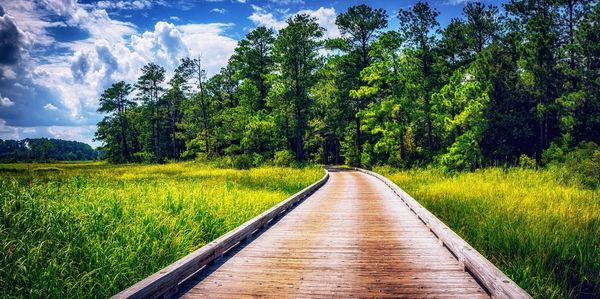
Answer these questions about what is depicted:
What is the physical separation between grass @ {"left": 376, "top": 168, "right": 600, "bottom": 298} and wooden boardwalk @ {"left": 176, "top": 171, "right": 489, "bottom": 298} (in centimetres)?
97

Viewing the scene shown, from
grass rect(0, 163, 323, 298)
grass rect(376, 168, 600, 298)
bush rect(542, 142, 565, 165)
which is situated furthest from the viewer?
bush rect(542, 142, 565, 165)

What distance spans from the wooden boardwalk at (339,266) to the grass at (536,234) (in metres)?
0.97

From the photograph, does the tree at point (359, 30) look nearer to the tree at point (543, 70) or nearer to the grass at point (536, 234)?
the tree at point (543, 70)

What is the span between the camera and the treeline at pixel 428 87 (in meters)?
28.6

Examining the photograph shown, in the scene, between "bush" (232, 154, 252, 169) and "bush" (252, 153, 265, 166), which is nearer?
"bush" (232, 154, 252, 169)

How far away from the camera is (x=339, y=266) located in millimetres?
5258

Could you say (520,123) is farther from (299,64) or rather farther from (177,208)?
(177,208)

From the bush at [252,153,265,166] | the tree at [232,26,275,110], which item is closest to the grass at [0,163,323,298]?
the bush at [252,153,265,166]

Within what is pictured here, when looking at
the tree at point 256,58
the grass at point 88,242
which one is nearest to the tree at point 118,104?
the tree at point 256,58

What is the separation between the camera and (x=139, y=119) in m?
71.6

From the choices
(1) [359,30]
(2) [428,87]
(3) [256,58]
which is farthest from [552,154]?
(3) [256,58]

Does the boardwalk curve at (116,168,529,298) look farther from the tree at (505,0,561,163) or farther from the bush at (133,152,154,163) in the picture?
the bush at (133,152,154,163)

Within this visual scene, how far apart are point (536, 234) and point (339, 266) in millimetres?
4112

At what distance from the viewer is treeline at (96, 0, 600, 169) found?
28594 millimetres
